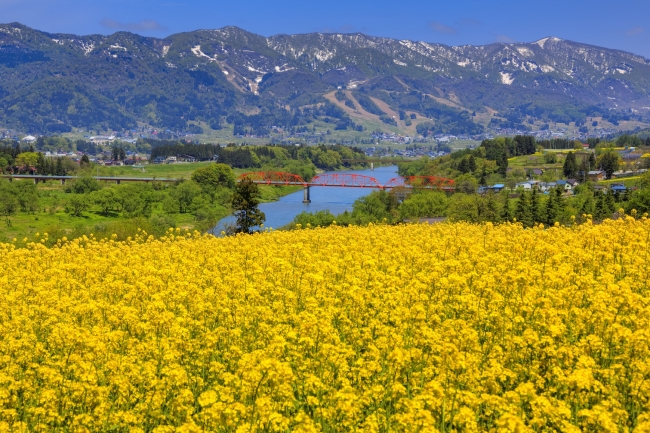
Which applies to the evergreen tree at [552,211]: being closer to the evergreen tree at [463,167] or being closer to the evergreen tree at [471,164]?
the evergreen tree at [471,164]

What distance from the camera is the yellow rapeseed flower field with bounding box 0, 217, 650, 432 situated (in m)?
8.78

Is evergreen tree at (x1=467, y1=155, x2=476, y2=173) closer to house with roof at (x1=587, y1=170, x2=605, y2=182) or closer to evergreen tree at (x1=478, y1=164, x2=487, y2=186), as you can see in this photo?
evergreen tree at (x1=478, y1=164, x2=487, y2=186)

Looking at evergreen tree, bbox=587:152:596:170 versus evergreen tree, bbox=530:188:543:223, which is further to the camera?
evergreen tree, bbox=587:152:596:170

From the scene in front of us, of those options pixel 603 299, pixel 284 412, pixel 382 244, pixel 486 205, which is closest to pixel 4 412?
pixel 284 412

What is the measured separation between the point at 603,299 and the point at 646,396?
315 centimetres

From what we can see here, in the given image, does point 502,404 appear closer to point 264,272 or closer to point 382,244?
point 264,272

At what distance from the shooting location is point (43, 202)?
125688mm

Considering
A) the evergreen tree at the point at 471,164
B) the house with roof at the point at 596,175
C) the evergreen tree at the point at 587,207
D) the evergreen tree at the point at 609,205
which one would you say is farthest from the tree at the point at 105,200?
the house with roof at the point at 596,175

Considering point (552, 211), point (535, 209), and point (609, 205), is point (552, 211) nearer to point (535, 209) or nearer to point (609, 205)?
point (535, 209)

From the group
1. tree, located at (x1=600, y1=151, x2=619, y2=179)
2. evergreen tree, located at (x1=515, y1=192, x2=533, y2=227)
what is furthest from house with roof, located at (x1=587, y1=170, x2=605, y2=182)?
evergreen tree, located at (x1=515, y1=192, x2=533, y2=227)

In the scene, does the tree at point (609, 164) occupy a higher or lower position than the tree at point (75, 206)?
higher

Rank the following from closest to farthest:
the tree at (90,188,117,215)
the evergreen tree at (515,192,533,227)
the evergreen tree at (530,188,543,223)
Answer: the evergreen tree at (515,192,533,227) < the evergreen tree at (530,188,543,223) < the tree at (90,188,117,215)

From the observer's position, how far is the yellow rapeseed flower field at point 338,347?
346 inches

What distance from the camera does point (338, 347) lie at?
10.3m
